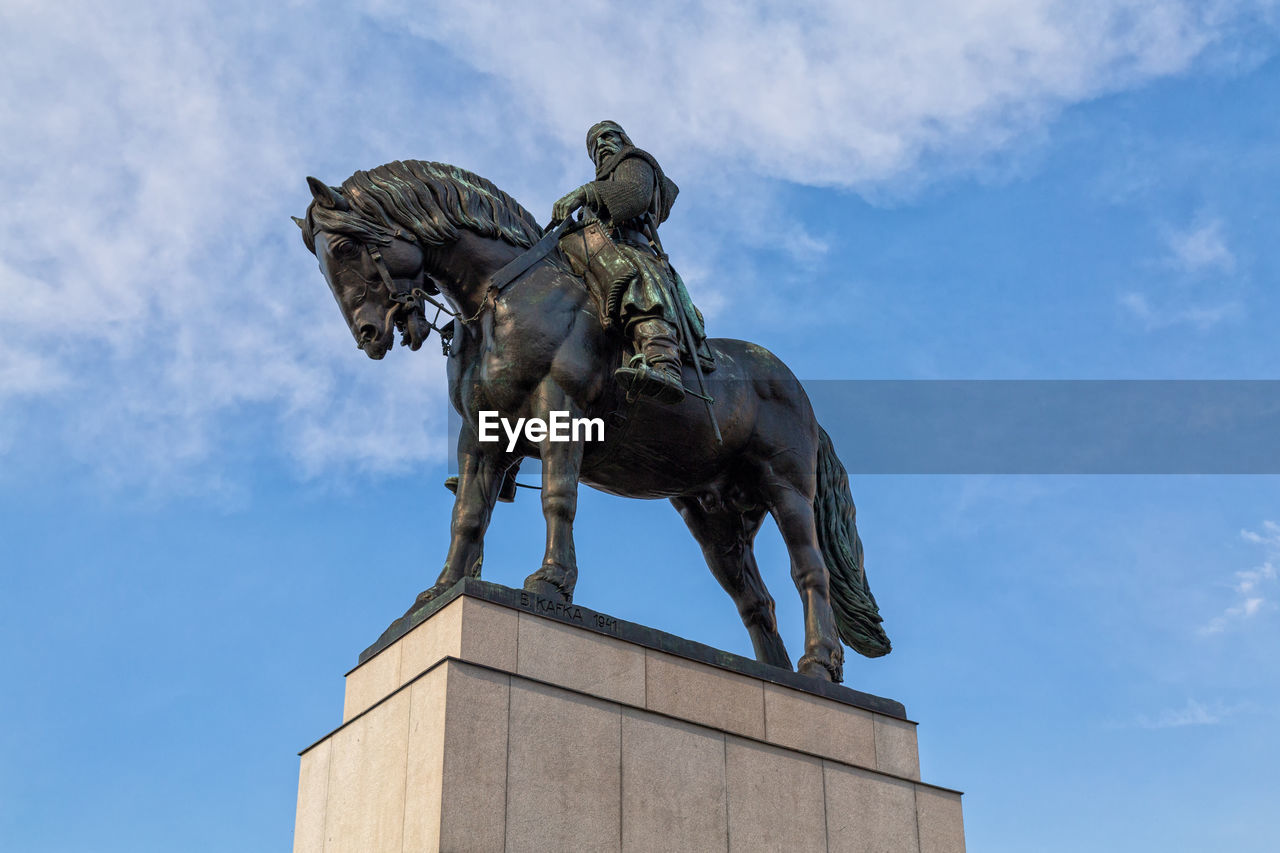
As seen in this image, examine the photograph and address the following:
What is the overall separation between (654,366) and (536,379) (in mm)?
943

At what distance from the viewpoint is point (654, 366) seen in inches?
451

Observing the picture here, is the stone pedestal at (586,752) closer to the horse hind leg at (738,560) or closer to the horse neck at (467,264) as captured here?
the horse hind leg at (738,560)

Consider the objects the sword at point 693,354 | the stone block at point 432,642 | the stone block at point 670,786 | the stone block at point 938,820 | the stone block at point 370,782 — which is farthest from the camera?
the sword at point 693,354

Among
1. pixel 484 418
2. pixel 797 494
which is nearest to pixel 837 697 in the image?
pixel 797 494

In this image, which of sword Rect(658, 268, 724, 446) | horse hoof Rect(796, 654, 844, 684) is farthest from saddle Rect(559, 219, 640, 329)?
horse hoof Rect(796, 654, 844, 684)

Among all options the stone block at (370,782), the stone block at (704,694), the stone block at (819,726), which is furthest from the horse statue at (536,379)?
the stone block at (370,782)

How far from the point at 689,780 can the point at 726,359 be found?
408cm

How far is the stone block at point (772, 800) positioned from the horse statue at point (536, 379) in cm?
140

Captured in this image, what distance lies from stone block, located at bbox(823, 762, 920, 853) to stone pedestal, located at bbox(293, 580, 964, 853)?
12mm

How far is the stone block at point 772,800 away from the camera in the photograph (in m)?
10.4

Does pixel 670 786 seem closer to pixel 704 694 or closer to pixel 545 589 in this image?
pixel 704 694

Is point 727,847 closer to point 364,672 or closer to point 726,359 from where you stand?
point 364,672

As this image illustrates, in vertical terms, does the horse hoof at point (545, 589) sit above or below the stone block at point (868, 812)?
above

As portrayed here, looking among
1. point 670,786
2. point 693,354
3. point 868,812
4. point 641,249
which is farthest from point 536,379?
point 868,812
